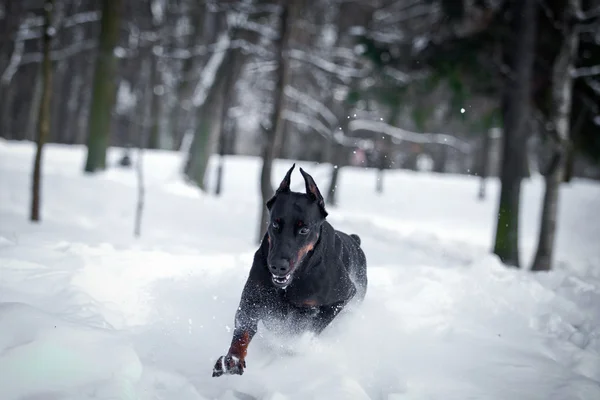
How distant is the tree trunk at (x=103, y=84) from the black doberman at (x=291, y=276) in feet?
35.4

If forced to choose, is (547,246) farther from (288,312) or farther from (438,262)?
(288,312)

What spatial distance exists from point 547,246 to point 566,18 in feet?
13.0

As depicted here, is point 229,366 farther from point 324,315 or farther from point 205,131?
point 205,131

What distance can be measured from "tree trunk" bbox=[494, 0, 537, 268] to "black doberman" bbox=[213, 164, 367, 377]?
18.6 feet

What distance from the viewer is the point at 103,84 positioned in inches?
499

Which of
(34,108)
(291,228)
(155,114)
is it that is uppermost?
(155,114)

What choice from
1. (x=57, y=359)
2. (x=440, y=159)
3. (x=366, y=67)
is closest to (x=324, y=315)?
(x=57, y=359)

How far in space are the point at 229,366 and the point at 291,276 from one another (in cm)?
70

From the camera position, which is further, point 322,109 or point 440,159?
point 440,159

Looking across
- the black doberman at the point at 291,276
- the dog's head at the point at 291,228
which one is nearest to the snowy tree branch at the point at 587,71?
the black doberman at the point at 291,276

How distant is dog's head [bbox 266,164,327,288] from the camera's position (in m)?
2.90

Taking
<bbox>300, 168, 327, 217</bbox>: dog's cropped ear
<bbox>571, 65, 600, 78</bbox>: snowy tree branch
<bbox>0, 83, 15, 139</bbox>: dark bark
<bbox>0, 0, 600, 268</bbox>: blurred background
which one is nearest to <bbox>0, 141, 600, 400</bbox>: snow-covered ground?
<bbox>300, 168, 327, 217</bbox>: dog's cropped ear

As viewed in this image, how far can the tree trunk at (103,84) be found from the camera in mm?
12531

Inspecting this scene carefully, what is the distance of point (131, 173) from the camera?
45.5 feet
